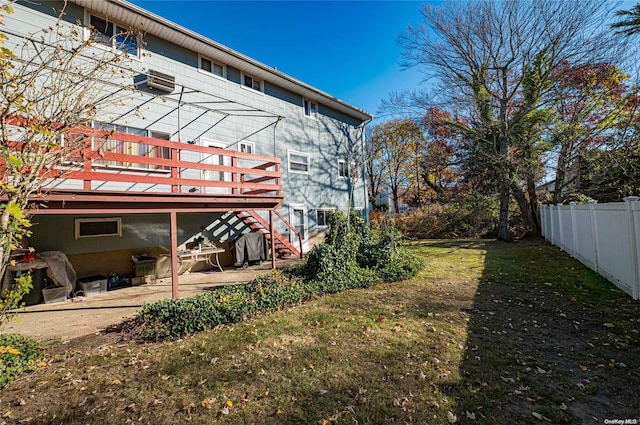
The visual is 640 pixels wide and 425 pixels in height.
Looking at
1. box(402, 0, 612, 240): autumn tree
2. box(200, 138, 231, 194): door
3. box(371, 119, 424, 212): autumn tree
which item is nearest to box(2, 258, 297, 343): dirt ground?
box(200, 138, 231, 194): door

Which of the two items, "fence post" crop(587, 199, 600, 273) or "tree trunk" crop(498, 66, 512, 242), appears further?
"tree trunk" crop(498, 66, 512, 242)

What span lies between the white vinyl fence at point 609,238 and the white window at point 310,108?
38.1 ft

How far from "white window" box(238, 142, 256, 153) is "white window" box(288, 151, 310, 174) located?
85.6 inches

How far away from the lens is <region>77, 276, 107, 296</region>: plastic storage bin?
25.2 ft

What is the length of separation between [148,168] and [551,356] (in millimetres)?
10312

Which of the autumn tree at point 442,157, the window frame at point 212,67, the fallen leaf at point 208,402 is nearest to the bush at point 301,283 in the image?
the fallen leaf at point 208,402

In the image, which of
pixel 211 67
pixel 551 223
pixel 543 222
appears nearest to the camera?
pixel 211 67

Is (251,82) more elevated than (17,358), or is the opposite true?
(251,82)

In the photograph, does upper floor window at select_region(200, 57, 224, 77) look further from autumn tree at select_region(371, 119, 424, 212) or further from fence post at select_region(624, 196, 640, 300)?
autumn tree at select_region(371, 119, 424, 212)

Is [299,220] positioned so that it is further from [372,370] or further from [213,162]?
[372,370]

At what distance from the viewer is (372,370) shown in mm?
3584

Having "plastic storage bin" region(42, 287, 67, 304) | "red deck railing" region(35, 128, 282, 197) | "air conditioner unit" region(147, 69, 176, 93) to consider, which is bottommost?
"plastic storage bin" region(42, 287, 67, 304)

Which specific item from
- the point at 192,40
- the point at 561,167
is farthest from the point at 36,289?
the point at 561,167

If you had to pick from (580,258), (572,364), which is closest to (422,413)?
(572,364)
